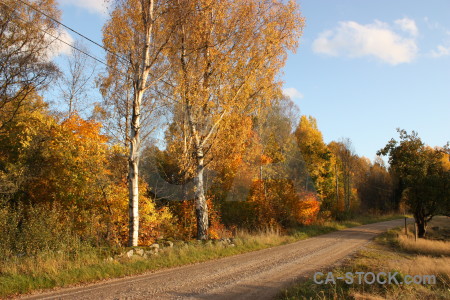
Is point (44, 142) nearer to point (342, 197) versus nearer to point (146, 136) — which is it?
point (146, 136)

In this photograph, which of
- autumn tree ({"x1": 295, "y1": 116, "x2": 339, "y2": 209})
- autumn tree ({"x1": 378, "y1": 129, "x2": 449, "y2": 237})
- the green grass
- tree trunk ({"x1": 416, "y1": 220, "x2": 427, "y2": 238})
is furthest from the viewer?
autumn tree ({"x1": 295, "y1": 116, "x2": 339, "y2": 209})

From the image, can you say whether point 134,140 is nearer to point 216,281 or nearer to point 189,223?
point 216,281

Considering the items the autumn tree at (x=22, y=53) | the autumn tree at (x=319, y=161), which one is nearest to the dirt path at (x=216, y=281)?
the autumn tree at (x=22, y=53)

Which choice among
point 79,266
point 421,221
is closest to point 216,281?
point 79,266

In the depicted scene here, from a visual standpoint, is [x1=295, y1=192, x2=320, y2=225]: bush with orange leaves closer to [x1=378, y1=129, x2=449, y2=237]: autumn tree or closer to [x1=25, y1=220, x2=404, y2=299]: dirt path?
[x1=378, y1=129, x2=449, y2=237]: autumn tree

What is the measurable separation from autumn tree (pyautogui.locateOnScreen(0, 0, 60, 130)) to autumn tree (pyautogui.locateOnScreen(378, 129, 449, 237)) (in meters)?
22.1

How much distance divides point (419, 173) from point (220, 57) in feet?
53.0

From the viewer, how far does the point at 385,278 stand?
745 cm

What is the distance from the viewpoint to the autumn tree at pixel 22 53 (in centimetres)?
1462

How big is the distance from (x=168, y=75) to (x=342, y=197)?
123 ft

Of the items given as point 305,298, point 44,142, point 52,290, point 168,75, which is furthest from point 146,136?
point 305,298

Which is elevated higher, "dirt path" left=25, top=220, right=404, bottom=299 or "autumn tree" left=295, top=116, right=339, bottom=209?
"autumn tree" left=295, top=116, right=339, bottom=209

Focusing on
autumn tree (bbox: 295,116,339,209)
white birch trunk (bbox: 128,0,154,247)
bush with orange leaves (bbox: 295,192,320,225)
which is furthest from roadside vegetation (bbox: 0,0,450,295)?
autumn tree (bbox: 295,116,339,209)

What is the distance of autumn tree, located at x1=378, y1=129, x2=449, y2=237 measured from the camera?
2208 cm
